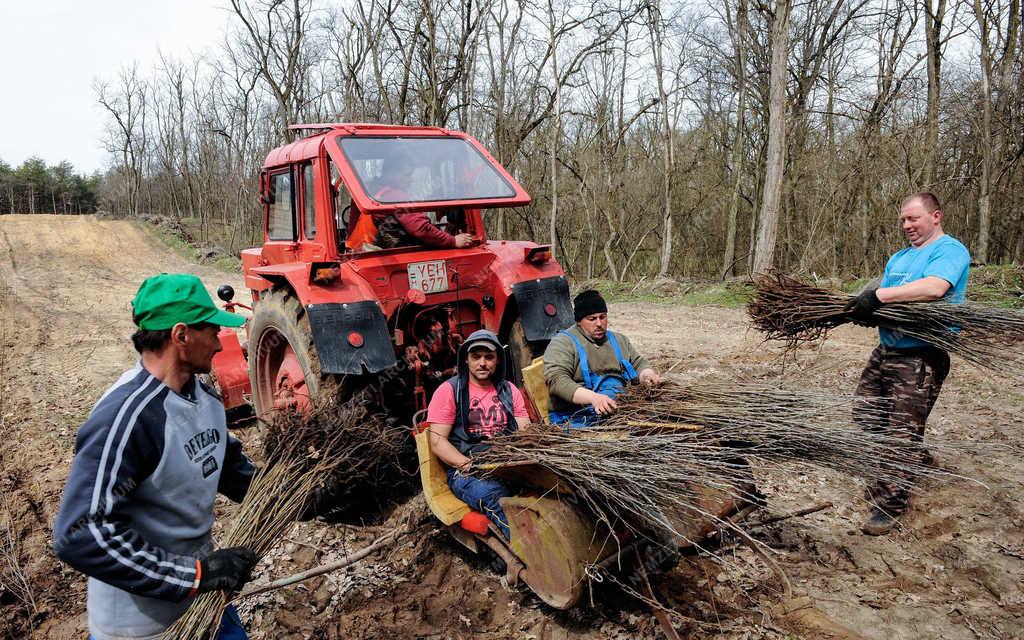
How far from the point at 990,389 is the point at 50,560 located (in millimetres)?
7279

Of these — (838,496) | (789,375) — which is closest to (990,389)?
(789,375)

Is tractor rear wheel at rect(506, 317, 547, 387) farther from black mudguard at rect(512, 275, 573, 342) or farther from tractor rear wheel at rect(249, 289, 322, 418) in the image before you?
tractor rear wheel at rect(249, 289, 322, 418)

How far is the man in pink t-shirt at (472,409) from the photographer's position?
3.29m

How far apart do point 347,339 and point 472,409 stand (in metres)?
0.97

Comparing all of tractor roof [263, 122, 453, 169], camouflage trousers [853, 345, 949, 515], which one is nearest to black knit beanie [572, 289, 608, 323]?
camouflage trousers [853, 345, 949, 515]

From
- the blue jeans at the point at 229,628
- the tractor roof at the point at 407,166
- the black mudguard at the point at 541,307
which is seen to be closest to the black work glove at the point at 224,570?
the blue jeans at the point at 229,628

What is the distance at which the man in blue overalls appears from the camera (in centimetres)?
350

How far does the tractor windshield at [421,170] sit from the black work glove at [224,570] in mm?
2633

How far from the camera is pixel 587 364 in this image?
3.64 meters

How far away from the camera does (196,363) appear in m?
1.91

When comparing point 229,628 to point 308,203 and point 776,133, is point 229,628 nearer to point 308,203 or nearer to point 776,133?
point 308,203

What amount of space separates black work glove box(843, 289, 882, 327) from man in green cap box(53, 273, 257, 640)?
3.24 metres

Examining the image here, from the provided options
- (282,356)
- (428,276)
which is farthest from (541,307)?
(282,356)

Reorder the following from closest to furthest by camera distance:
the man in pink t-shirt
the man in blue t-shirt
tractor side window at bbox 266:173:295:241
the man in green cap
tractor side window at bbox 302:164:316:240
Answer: the man in green cap < the man in pink t-shirt < the man in blue t-shirt < tractor side window at bbox 302:164:316:240 < tractor side window at bbox 266:173:295:241
